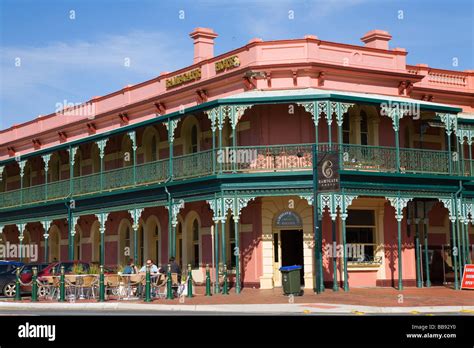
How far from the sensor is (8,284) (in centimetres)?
2850

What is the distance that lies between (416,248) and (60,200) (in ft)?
54.3

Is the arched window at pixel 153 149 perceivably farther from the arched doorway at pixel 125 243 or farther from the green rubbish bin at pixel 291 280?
the green rubbish bin at pixel 291 280

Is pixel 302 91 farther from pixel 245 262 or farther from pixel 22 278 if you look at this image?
pixel 22 278

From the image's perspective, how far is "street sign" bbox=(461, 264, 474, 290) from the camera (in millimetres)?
28359

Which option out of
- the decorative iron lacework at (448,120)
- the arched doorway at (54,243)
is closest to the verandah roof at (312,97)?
the decorative iron lacework at (448,120)

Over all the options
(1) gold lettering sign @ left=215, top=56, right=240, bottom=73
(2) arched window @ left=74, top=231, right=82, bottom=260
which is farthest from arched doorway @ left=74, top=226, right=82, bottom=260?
(1) gold lettering sign @ left=215, top=56, right=240, bottom=73

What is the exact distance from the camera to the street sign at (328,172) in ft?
83.3

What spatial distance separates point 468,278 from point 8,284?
16057 millimetres

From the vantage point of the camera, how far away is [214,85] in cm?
3172

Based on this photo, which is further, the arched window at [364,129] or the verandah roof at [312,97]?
the arched window at [364,129]

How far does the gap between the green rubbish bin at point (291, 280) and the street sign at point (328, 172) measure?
Result: 8.94 feet
